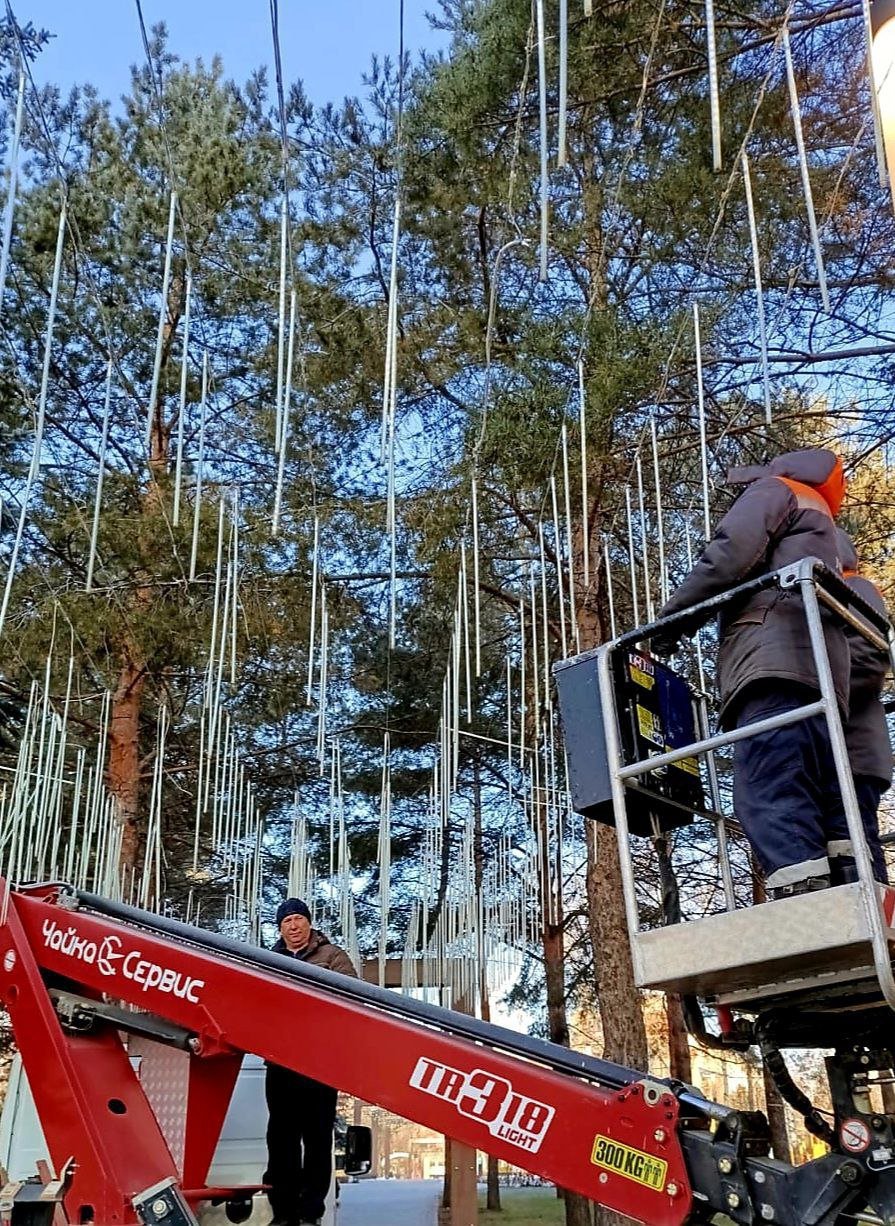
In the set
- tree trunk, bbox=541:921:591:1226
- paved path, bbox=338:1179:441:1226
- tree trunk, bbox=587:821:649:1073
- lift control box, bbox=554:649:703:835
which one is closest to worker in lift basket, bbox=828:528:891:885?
lift control box, bbox=554:649:703:835

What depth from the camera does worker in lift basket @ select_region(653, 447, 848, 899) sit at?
7.72ft

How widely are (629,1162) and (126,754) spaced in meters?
8.27

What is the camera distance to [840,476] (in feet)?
9.71

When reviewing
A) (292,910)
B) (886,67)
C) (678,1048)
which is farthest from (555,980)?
(886,67)

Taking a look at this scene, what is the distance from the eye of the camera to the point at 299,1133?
3.86 m

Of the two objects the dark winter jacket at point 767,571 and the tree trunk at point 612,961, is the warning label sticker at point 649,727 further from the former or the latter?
the tree trunk at point 612,961

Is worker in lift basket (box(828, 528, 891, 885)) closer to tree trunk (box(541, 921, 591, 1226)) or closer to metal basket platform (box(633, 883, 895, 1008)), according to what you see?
metal basket platform (box(633, 883, 895, 1008))

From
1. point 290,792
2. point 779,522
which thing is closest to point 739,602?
point 779,522

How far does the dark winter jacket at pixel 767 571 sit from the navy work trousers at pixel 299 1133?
7.26ft

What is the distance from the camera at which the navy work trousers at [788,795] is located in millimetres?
2312

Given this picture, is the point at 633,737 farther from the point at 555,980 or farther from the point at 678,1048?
the point at 678,1048

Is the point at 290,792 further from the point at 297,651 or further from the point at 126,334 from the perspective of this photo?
the point at 126,334

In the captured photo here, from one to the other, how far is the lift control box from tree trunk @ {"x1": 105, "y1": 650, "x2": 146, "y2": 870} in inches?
284

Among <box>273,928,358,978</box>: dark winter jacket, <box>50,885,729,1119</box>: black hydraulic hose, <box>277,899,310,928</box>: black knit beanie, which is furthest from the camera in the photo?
<box>277,899,310,928</box>: black knit beanie
